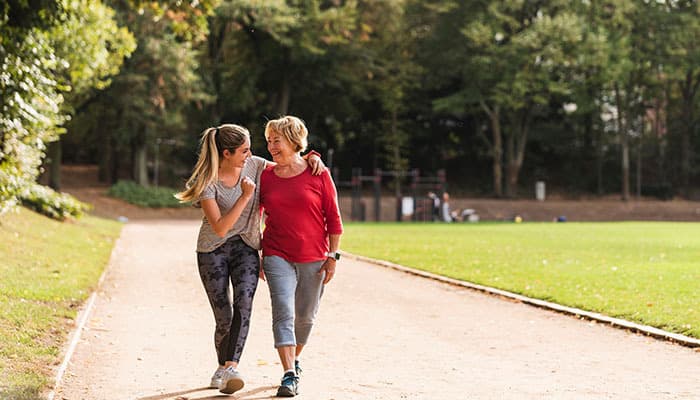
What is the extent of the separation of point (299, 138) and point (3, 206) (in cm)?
1206

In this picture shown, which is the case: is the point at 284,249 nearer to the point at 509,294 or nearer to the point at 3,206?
the point at 509,294

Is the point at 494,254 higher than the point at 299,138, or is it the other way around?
the point at 299,138

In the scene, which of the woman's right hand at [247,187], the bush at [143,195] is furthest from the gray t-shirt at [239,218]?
the bush at [143,195]

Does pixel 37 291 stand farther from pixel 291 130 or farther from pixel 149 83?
pixel 149 83

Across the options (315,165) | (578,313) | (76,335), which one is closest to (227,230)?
(315,165)

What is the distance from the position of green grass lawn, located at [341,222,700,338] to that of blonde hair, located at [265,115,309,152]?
483 cm

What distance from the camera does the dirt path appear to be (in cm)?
718

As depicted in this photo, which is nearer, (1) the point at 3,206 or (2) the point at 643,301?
(2) the point at 643,301

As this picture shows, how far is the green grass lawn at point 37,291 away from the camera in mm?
7590

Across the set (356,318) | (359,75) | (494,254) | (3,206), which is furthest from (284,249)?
(359,75)

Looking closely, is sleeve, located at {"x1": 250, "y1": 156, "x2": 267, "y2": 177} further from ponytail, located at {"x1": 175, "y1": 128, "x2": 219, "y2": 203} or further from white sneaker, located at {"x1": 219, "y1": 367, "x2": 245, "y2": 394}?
white sneaker, located at {"x1": 219, "y1": 367, "x2": 245, "y2": 394}

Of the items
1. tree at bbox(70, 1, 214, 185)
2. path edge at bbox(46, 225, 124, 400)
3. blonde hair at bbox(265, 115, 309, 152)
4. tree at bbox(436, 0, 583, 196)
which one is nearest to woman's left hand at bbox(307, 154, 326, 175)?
blonde hair at bbox(265, 115, 309, 152)

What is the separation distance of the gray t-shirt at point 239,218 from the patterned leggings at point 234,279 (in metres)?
0.05

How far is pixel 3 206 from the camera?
17.5m
